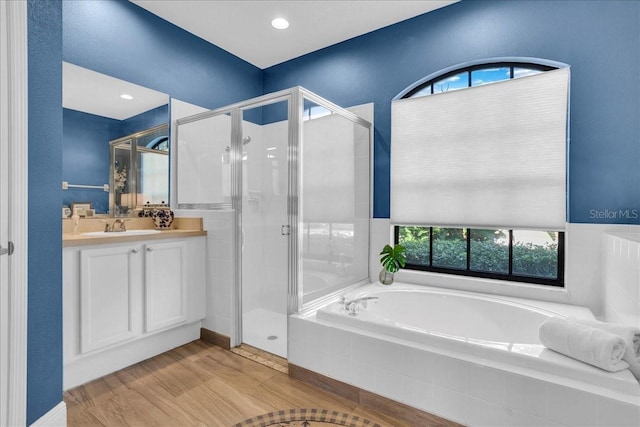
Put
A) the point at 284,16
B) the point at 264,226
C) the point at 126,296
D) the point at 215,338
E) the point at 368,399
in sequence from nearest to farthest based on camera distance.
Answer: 1. the point at 368,399
2. the point at 126,296
3. the point at 215,338
4. the point at 284,16
5. the point at 264,226

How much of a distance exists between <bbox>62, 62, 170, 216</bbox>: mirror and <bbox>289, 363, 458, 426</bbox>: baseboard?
1.91m

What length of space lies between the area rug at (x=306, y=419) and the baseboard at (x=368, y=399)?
111mm

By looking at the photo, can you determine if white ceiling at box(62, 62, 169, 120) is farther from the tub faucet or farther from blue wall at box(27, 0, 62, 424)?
the tub faucet

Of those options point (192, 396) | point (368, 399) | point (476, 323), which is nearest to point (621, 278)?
point (476, 323)

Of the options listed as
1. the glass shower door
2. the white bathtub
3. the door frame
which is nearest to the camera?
the door frame

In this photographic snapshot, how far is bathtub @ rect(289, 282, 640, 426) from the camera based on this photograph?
1.31m

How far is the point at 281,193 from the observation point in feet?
8.93

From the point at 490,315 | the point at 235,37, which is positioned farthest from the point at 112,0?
the point at 490,315

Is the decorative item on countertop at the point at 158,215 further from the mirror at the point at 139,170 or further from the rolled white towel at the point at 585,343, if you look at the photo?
Answer: the rolled white towel at the point at 585,343

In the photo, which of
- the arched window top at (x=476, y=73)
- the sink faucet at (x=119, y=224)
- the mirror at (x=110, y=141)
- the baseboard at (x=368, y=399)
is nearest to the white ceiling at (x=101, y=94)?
the mirror at (x=110, y=141)

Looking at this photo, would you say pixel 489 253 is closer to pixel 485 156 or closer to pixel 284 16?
pixel 485 156

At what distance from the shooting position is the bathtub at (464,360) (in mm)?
1309


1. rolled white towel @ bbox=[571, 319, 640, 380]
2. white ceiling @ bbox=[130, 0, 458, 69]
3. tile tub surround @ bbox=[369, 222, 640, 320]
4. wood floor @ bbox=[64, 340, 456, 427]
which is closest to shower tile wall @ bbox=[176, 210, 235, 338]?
wood floor @ bbox=[64, 340, 456, 427]

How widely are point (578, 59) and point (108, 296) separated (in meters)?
3.49
